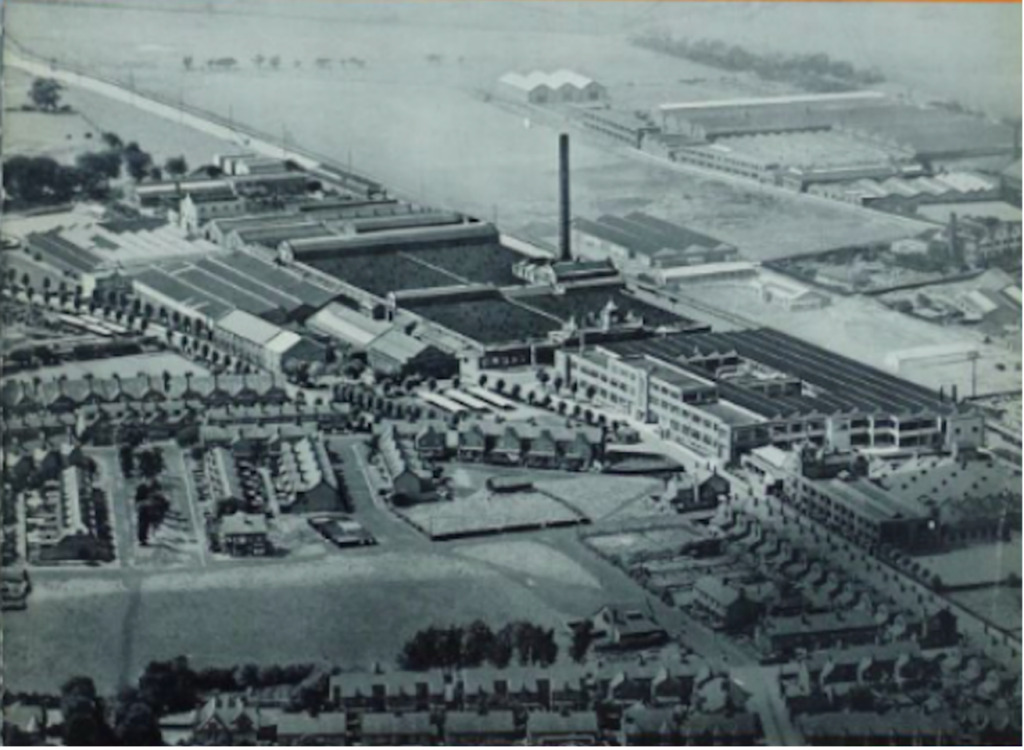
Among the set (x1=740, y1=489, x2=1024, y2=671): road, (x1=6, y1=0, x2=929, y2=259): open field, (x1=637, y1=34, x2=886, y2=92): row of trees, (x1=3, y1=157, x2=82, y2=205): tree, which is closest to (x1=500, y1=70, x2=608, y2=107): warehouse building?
(x1=6, y1=0, x2=929, y2=259): open field

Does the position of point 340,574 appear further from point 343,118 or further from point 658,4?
point 343,118

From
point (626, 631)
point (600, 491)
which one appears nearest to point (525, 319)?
point (600, 491)

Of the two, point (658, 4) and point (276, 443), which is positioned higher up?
point (658, 4)

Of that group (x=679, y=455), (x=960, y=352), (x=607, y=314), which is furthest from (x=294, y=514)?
(x=960, y=352)

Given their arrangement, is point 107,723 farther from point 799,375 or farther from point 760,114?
point 760,114

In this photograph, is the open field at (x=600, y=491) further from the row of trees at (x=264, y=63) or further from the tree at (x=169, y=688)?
the row of trees at (x=264, y=63)

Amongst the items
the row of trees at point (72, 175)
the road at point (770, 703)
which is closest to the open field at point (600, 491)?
the road at point (770, 703)
